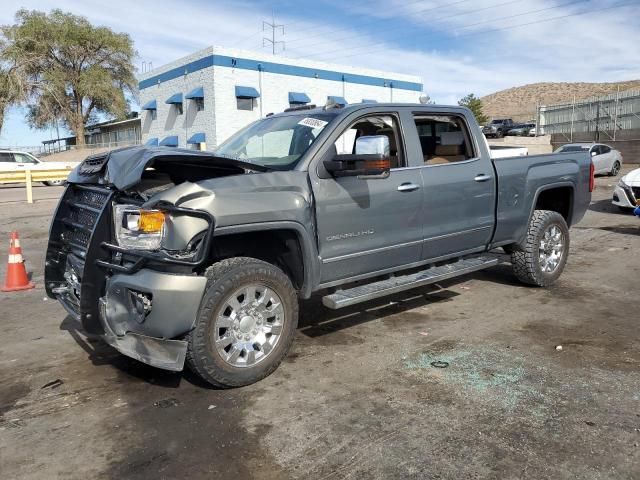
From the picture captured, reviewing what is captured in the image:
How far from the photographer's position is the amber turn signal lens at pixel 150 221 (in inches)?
134

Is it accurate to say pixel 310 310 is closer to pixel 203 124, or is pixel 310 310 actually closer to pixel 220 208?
pixel 220 208

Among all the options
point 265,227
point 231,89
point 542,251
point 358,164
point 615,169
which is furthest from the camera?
point 231,89

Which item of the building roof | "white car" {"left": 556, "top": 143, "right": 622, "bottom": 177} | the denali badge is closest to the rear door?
the denali badge

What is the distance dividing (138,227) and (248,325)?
0.99 metres

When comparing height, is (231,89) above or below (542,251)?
above

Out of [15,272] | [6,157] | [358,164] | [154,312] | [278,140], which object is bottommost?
[15,272]

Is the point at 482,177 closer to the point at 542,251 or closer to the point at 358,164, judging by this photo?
the point at 542,251

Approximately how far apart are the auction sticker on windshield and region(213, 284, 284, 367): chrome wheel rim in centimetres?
149

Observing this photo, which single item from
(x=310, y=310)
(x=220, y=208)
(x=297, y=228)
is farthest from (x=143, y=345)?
(x=310, y=310)

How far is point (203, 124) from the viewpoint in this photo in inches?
1166

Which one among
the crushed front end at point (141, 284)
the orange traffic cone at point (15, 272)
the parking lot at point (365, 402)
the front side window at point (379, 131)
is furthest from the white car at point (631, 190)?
the orange traffic cone at point (15, 272)

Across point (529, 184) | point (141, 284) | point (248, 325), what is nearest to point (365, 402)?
point (248, 325)

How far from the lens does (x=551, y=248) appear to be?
634cm

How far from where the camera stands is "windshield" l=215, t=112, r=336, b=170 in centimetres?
439
